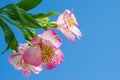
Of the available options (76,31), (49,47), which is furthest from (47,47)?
(76,31)

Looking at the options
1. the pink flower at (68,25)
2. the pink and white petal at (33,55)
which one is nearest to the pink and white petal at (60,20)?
the pink flower at (68,25)

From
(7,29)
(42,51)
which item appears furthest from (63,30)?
(7,29)

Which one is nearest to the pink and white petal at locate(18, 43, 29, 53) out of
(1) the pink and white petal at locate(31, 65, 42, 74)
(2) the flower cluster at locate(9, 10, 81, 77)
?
(2) the flower cluster at locate(9, 10, 81, 77)

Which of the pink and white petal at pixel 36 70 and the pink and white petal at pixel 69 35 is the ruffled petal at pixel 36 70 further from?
the pink and white petal at pixel 69 35

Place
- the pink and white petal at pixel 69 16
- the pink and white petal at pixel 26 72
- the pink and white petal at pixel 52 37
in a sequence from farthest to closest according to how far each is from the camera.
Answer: the pink and white petal at pixel 26 72
the pink and white petal at pixel 69 16
the pink and white petal at pixel 52 37

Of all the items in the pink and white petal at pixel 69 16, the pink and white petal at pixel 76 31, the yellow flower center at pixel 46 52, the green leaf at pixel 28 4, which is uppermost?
the green leaf at pixel 28 4

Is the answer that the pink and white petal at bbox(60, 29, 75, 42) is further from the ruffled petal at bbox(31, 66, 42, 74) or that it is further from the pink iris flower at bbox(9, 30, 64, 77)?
the ruffled petal at bbox(31, 66, 42, 74)

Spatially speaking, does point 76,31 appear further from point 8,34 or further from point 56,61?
point 8,34
